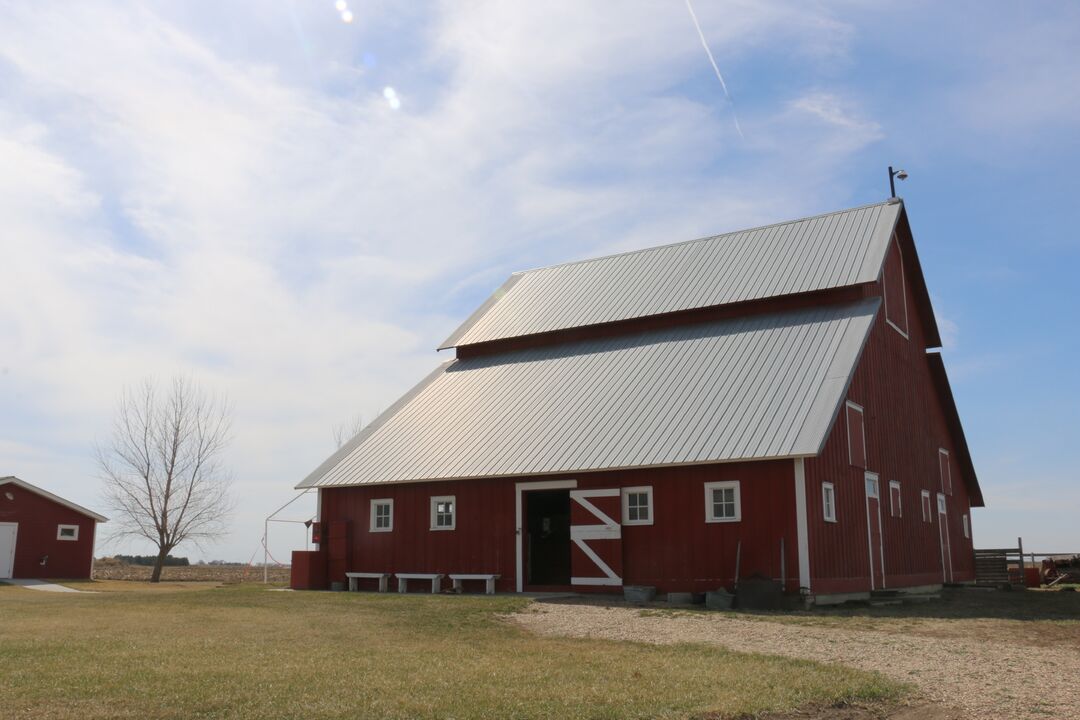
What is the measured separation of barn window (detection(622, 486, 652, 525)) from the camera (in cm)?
2200

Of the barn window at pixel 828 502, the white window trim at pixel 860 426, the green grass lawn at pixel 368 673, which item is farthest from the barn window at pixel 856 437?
the green grass lawn at pixel 368 673

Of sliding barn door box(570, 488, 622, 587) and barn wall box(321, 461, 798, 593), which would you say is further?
sliding barn door box(570, 488, 622, 587)

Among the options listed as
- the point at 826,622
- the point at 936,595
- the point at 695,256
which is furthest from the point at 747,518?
the point at 695,256

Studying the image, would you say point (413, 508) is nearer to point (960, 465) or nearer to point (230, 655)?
point (230, 655)

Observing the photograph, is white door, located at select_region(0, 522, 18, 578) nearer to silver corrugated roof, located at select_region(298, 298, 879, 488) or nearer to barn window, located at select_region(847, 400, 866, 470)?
silver corrugated roof, located at select_region(298, 298, 879, 488)

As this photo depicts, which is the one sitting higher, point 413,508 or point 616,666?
point 413,508

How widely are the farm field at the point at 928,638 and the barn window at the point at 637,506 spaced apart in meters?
2.17

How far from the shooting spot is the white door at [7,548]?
40094mm

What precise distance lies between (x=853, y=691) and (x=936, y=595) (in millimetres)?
15703

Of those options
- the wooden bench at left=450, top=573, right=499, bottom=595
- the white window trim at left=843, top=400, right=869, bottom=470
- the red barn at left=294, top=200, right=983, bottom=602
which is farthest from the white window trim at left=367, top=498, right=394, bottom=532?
the white window trim at left=843, top=400, right=869, bottom=470

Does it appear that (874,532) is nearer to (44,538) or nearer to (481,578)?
(481,578)

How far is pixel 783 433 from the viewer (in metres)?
20.4

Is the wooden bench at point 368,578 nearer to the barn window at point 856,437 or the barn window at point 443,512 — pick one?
the barn window at point 443,512

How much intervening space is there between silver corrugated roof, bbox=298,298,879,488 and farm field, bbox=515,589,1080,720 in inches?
146
